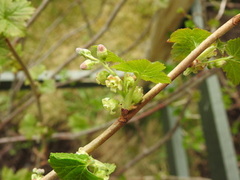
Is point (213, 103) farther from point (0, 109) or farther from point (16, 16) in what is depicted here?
point (0, 109)

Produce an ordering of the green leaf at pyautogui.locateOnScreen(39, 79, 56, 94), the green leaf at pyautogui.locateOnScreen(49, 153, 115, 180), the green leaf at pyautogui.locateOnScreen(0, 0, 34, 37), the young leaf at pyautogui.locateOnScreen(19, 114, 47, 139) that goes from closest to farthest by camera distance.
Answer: the green leaf at pyautogui.locateOnScreen(49, 153, 115, 180) < the green leaf at pyautogui.locateOnScreen(0, 0, 34, 37) < the green leaf at pyautogui.locateOnScreen(39, 79, 56, 94) < the young leaf at pyautogui.locateOnScreen(19, 114, 47, 139)

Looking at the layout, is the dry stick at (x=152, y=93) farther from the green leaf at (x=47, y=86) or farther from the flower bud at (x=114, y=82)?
the green leaf at (x=47, y=86)

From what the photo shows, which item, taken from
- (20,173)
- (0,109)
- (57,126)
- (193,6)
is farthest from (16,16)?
(57,126)

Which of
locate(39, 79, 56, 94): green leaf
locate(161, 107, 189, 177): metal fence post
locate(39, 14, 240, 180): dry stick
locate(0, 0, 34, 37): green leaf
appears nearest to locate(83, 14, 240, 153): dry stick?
locate(39, 14, 240, 180): dry stick

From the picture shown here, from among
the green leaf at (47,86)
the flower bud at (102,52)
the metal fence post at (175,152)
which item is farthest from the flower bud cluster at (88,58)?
the metal fence post at (175,152)

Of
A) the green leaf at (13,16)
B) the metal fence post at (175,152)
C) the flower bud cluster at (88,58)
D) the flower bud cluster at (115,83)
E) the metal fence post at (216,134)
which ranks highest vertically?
the green leaf at (13,16)

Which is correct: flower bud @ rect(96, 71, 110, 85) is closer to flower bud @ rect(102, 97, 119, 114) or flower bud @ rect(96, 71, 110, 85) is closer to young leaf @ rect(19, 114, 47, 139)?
flower bud @ rect(102, 97, 119, 114)
